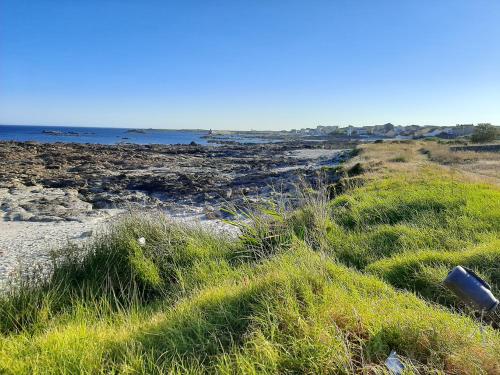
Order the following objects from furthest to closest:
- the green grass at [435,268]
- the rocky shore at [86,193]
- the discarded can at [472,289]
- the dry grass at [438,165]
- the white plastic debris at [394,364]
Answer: the dry grass at [438,165], the rocky shore at [86,193], the green grass at [435,268], the discarded can at [472,289], the white plastic debris at [394,364]

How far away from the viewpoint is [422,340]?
2932 mm

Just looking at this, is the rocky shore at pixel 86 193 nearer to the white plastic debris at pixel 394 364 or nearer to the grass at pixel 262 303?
the grass at pixel 262 303

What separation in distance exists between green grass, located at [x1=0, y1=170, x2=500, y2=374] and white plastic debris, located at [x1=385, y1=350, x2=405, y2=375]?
6cm

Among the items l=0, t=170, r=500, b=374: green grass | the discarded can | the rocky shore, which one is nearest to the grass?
l=0, t=170, r=500, b=374: green grass

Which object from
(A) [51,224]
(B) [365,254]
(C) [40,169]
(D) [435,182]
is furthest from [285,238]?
(C) [40,169]

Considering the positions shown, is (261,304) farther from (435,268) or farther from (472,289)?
(435,268)

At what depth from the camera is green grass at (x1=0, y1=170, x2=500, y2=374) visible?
2.81 metres

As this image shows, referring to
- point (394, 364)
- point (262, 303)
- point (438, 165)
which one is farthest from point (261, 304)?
point (438, 165)

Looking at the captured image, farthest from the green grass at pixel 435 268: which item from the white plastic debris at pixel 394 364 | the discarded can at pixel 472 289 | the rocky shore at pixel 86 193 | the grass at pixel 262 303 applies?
the rocky shore at pixel 86 193

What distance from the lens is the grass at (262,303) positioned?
9.21ft

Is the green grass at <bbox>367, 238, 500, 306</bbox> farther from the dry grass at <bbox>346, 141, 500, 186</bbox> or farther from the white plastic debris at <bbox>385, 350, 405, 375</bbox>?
the dry grass at <bbox>346, 141, 500, 186</bbox>

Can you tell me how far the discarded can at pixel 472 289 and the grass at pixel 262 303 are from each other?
0.21 meters

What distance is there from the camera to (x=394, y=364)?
2639mm

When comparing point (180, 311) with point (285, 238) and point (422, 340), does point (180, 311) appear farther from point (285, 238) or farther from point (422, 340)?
point (285, 238)
